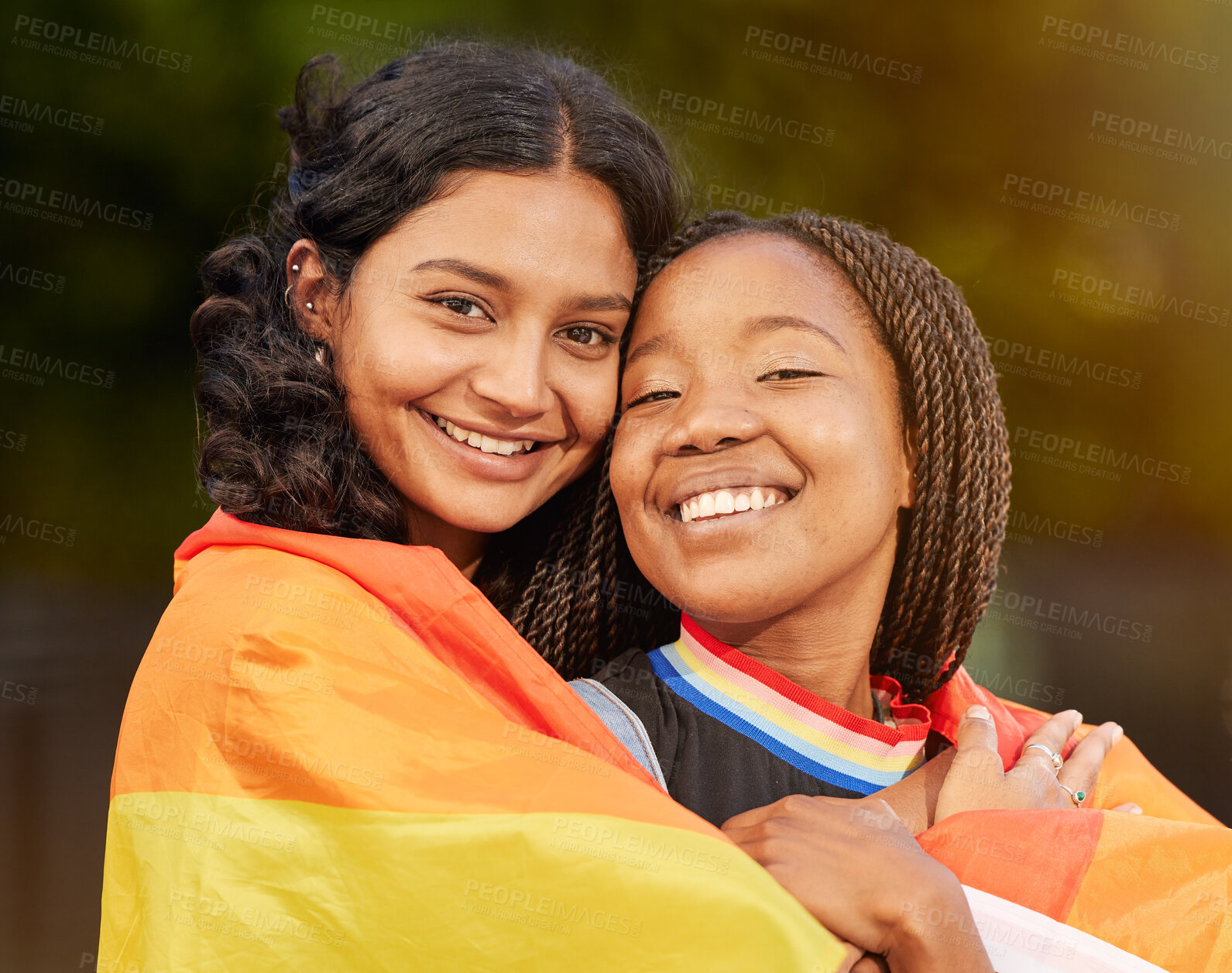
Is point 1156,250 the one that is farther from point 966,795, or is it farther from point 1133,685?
point 966,795

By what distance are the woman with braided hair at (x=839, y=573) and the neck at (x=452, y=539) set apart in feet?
1.09

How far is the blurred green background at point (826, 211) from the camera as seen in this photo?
251cm

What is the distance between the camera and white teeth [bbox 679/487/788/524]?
141 cm

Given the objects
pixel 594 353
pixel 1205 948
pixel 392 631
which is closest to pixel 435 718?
pixel 392 631

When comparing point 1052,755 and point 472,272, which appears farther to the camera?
point 1052,755

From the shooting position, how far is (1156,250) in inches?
102

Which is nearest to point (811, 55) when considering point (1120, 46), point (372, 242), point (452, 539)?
point (1120, 46)

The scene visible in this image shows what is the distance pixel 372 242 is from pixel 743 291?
54 centimetres

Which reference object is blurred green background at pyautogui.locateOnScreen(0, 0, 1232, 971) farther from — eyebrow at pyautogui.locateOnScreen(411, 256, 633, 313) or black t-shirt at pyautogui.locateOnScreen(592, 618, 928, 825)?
black t-shirt at pyautogui.locateOnScreen(592, 618, 928, 825)

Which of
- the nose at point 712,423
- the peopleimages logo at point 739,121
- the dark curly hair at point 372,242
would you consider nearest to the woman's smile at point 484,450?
the dark curly hair at point 372,242

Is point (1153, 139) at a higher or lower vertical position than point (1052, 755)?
higher

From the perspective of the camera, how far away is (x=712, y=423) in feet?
4.55

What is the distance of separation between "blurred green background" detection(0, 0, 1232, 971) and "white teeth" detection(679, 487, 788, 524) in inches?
47.5

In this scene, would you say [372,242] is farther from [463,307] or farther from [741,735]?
[741,735]
